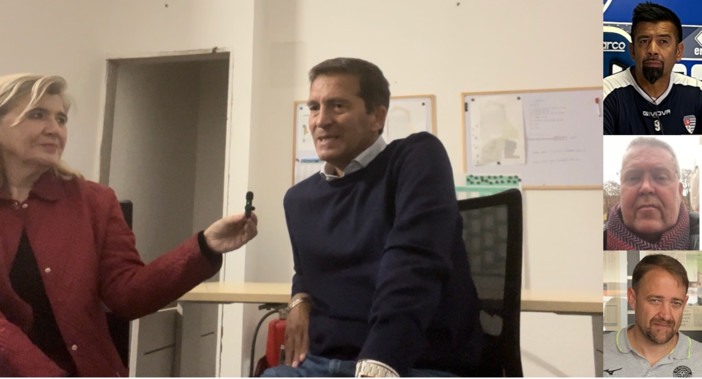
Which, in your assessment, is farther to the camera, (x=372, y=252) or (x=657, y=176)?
(x=657, y=176)

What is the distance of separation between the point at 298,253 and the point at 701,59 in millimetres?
860

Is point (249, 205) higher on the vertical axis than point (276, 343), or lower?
higher

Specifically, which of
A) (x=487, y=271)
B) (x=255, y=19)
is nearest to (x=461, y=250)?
(x=487, y=271)

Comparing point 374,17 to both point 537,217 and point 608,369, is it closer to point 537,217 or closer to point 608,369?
point 537,217

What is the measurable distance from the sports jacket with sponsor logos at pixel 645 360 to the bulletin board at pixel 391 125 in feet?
1.73

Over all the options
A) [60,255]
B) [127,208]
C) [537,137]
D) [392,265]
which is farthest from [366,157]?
[60,255]

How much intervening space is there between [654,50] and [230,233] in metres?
0.88

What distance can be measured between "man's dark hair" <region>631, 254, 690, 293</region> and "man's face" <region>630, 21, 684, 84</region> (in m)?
0.34

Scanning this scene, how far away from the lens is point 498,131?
105cm

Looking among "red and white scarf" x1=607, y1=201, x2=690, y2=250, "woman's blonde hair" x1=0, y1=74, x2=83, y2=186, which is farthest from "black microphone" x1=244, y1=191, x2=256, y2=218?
"red and white scarf" x1=607, y1=201, x2=690, y2=250

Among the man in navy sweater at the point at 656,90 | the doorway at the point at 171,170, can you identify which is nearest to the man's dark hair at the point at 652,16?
the man in navy sweater at the point at 656,90

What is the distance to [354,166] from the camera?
1018 mm

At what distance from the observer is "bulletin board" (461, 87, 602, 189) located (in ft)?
3.43

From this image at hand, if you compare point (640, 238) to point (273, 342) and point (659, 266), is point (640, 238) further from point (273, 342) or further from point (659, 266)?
point (273, 342)
